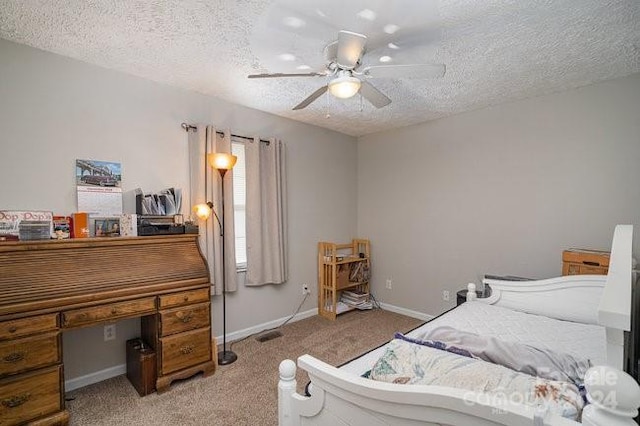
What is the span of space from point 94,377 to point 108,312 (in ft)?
2.64

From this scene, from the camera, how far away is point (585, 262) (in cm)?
243

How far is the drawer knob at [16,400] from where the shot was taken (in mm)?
1646

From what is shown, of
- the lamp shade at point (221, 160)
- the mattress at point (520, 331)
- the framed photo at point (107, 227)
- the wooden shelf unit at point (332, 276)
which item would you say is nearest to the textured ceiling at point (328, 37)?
the lamp shade at point (221, 160)

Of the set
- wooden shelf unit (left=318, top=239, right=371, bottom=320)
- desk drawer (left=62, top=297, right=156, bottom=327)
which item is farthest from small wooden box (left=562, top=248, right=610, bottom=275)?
desk drawer (left=62, top=297, right=156, bottom=327)

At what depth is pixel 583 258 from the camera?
243 cm

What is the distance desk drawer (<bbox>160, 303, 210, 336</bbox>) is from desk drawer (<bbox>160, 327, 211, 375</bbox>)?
44 millimetres

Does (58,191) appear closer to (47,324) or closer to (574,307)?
(47,324)

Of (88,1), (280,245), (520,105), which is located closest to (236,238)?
(280,245)

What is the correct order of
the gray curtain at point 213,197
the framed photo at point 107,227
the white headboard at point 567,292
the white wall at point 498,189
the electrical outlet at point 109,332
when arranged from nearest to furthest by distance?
the white headboard at point 567,292 → the framed photo at point 107,227 → the electrical outlet at point 109,332 → the white wall at point 498,189 → the gray curtain at point 213,197

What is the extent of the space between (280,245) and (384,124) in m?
2.03

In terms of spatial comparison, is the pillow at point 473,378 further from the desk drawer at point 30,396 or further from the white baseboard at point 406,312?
the white baseboard at point 406,312

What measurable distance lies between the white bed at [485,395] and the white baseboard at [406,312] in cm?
174

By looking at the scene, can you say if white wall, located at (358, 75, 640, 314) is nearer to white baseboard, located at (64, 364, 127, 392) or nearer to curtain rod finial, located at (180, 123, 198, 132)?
curtain rod finial, located at (180, 123, 198, 132)

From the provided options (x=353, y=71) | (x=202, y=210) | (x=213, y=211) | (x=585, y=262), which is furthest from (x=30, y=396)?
(x=585, y=262)
